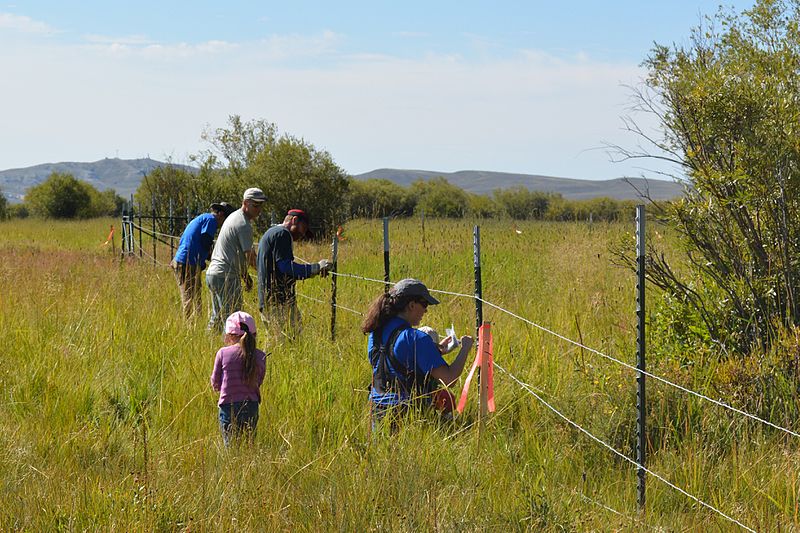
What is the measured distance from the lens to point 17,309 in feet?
27.8

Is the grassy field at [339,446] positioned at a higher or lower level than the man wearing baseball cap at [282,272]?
lower

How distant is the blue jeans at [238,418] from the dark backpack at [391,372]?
2.52 feet

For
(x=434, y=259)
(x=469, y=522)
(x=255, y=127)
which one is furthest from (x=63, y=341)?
(x=255, y=127)

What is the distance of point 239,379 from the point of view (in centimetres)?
502

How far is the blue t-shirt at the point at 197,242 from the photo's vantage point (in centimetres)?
945

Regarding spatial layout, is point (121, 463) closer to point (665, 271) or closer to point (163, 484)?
point (163, 484)

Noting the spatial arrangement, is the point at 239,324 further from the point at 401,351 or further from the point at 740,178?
the point at 740,178

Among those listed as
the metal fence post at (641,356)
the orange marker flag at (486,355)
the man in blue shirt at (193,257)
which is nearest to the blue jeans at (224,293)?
the man in blue shirt at (193,257)

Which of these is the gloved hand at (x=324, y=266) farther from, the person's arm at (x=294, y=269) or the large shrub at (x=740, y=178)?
the large shrub at (x=740, y=178)

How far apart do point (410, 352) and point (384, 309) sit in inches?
12.0

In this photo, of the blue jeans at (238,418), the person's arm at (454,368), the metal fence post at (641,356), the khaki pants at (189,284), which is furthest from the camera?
the khaki pants at (189,284)

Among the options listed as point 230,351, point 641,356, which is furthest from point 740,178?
point 230,351

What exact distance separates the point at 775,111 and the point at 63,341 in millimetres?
6003

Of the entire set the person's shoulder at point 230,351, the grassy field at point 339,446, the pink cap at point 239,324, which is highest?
the pink cap at point 239,324
